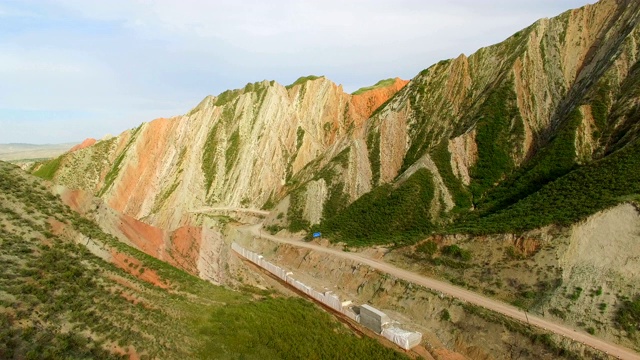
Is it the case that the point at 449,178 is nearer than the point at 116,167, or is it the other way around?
the point at 449,178

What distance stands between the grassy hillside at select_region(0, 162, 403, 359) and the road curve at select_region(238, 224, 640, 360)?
9003 millimetres

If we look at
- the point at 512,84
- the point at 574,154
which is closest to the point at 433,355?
the point at 574,154

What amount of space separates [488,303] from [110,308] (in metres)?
23.9

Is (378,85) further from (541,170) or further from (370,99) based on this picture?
(541,170)

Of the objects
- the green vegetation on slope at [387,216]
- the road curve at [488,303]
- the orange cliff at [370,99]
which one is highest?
the orange cliff at [370,99]

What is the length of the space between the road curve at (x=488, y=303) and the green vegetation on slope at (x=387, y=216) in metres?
3.37

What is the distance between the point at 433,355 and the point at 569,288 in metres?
10.1

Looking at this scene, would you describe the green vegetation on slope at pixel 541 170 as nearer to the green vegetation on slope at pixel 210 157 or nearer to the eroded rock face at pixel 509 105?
the eroded rock face at pixel 509 105

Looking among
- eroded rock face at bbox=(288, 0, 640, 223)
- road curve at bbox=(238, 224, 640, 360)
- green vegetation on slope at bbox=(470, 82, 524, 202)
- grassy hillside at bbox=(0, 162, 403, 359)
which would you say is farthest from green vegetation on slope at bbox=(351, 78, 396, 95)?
grassy hillside at bbox=(0, 162, 403, 359)

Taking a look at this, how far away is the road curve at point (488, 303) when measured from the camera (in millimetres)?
21172

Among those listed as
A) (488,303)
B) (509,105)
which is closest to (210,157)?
(509,105)

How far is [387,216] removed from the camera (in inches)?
1709

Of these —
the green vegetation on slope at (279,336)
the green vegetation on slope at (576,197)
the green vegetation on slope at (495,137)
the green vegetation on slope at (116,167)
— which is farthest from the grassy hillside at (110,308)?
the green vegetation on slope at (116,167)

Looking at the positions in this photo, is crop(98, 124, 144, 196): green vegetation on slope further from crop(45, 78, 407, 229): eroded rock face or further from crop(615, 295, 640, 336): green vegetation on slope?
crop(615, 295, 640, 336): green vegetation on slope
